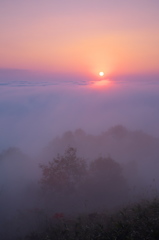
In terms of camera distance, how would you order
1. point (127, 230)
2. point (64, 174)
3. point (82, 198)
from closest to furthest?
point (127, 230), point (82, 198), point (64, 174)

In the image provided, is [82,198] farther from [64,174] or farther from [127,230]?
[127,230]

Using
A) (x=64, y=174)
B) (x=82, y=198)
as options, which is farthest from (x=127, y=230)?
(x=64, y=174)

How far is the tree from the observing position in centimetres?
1803

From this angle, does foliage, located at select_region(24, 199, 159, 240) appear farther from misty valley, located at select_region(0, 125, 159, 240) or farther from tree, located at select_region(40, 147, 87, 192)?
tree, located at select_region(40, 147, 87, 192)

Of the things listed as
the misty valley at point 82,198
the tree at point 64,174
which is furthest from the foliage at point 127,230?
the tree at point 64,174

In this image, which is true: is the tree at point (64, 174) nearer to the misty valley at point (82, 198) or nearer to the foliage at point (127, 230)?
the misty valley at point (82, 198)

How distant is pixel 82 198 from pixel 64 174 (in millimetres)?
2985

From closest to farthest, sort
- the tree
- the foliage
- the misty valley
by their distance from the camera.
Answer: the foliage < the misty valley < the tree

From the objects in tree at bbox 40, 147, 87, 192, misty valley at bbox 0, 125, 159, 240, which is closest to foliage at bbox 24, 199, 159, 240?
misty valley at bbox 0, 125, 159, 240

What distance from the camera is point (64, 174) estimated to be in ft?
60.5

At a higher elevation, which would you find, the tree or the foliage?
the tree

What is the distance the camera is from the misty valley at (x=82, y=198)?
833 centimetres

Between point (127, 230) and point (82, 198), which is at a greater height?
point (82, 198)

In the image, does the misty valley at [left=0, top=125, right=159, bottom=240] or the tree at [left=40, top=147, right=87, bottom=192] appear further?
the tree at [left=40, top=147, right=87, bottom=192]
